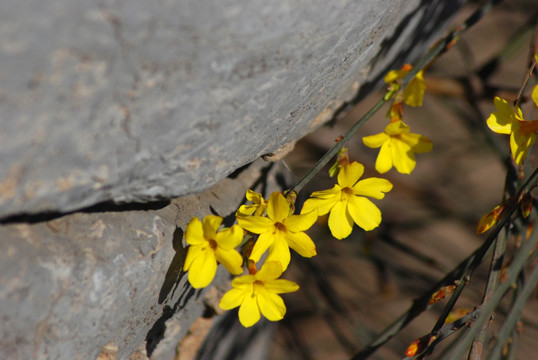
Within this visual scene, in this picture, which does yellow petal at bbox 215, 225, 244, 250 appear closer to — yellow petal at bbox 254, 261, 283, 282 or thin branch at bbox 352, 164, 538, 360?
yellow petal at bbox 254, 261, 283, 282

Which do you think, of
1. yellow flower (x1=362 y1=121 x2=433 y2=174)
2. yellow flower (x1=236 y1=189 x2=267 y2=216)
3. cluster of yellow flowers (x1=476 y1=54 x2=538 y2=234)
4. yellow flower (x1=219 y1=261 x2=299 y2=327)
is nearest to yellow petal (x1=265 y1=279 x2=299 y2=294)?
yellow flower (x1=219 y1=261 x2=299 y2=327)

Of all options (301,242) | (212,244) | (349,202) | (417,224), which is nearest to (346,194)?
(349,202)

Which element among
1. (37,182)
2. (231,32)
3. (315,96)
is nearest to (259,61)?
(231,32)

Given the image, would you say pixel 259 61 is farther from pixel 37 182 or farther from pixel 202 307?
pixel 202 307

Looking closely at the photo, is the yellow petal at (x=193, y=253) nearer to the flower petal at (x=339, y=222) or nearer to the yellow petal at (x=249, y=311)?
the yellow petal at (x=249, y=311)

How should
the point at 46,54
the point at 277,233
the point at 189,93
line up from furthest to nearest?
the point at 277,233
the point at 189,93
the point at 46,54

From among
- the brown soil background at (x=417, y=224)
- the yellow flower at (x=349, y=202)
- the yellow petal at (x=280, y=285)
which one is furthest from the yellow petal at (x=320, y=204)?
the brown soil background at (x=417, y=224)

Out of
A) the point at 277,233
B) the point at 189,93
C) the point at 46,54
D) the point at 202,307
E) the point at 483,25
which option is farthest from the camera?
the point at 483,25
